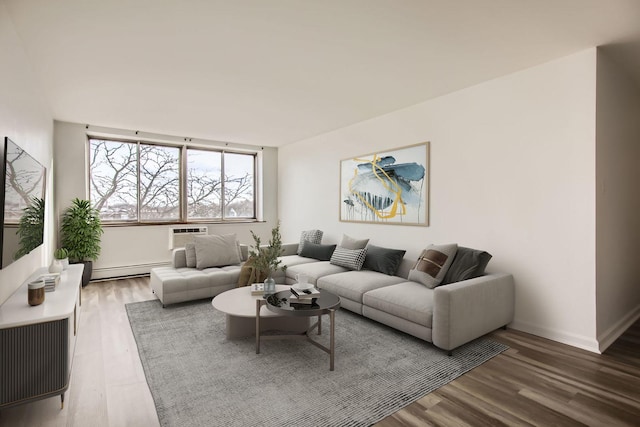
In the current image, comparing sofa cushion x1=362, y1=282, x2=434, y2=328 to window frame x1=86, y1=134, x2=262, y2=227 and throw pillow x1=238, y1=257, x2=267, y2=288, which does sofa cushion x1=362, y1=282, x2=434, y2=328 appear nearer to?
throw pillow x1=238, y1=257, x2=267, y2=288

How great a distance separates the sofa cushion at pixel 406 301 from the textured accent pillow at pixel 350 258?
0.88 m

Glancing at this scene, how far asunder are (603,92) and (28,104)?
5.28 m

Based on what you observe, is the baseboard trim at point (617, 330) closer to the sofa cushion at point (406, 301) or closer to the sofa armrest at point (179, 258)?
the sofa cushion at point (406, 301)

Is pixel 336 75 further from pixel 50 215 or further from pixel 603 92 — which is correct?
pixel 50 215

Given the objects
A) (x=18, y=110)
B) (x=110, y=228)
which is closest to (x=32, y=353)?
(x=18, y=110)

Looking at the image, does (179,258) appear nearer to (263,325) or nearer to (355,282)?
(263,325)

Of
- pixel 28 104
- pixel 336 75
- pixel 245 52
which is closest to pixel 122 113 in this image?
pixel 28 104

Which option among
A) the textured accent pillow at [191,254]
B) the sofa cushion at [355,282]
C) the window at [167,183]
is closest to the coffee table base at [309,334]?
the sofa cushion at [355,282]

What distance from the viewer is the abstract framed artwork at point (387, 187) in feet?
13.8

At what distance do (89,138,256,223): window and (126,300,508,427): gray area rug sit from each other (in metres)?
3.23

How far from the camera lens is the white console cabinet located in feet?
6.01

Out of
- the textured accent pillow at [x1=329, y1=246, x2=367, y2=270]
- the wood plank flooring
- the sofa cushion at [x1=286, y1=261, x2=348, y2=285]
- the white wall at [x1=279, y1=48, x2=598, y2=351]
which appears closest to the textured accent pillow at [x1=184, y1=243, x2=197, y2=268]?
the sofa cushion at [x1=286, y1=261, x2=348, y2=285]

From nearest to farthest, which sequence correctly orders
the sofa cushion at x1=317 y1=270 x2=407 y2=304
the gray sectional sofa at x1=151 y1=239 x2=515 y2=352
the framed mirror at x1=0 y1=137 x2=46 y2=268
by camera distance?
1. the framed mirror at x1=0 y1=137 x2=46 y2=268
2. the gray sectional sofa at x1=151 y1=239 x2=515 y2=352
3. the sofa cushion at x1=317 y1=270 x2=407 y2=304

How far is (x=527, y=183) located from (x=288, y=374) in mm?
2851
